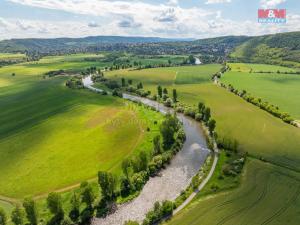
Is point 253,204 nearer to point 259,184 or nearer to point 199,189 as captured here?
point 259,184

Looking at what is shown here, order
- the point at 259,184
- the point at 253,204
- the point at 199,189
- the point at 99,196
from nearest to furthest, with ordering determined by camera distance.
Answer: the point at 253,204 → the point at 99,196 → the point at 199,189 → the point at 259,184

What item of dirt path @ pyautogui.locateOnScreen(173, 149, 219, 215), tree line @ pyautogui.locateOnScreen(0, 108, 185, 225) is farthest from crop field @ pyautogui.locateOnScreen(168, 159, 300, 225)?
tree line @ pyautogui.locateOnScreen(0, 108, 185, 225)

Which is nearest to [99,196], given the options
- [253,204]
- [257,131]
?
[253,204]

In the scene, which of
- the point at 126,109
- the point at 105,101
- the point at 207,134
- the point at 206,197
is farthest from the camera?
the point at 105,101

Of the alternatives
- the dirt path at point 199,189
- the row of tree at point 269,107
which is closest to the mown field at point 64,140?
the dirt path at point 199,189

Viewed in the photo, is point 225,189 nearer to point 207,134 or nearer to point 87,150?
point 207,134

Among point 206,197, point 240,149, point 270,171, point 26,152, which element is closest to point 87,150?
point 26,152
